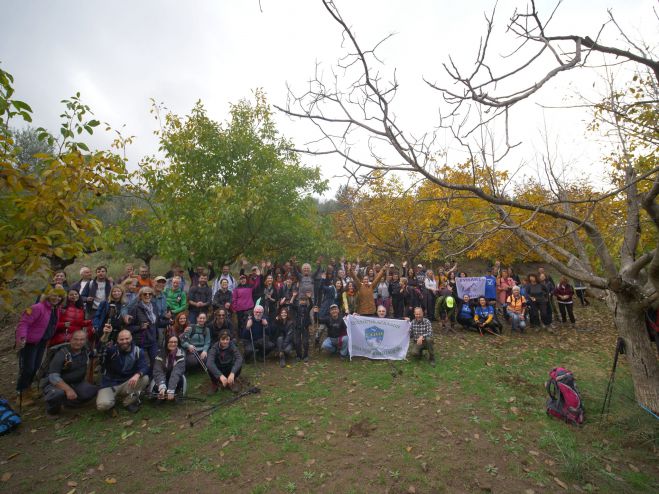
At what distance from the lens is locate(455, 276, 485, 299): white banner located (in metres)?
12.1

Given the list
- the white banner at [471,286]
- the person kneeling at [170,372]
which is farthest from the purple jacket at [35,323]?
the white banner at [471,286]

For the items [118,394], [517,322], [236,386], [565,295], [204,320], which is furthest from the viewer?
[565,295]

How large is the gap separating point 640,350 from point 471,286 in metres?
6.85

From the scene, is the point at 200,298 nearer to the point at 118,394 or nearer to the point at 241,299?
the point at 241,299

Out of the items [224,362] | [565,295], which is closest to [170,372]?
[224,362]

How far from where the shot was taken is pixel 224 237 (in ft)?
29.9

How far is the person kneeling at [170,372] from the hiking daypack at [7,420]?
1.97m

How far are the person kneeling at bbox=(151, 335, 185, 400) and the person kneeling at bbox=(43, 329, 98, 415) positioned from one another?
40.2 inches

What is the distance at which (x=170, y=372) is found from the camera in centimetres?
671

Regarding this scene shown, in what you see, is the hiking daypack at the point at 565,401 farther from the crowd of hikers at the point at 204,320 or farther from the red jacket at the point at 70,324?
the red jacket at the point at 70,324

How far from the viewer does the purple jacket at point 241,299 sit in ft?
29.9

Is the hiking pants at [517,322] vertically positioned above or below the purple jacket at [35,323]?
below

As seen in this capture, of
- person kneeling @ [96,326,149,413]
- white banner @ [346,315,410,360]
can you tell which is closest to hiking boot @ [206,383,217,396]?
person kneeling @ [96,326,149,413]

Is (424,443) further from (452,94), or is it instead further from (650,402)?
(452,94)
